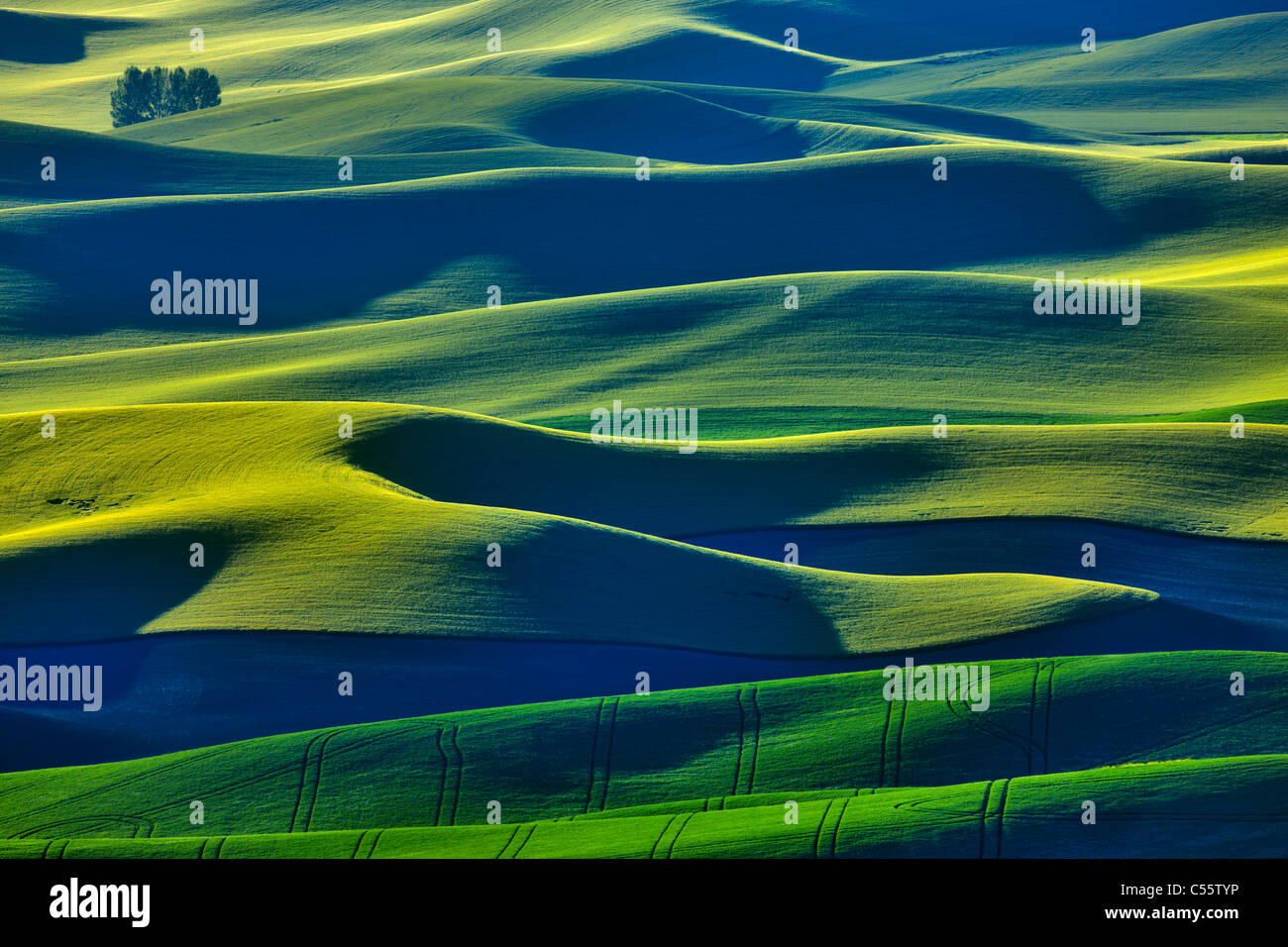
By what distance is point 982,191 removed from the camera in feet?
171

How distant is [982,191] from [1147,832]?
4022 centimetres

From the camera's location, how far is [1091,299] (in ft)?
134

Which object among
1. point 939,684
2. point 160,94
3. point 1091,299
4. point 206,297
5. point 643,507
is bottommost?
point 939,684

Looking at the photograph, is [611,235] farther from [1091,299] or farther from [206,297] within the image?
[1091,299]

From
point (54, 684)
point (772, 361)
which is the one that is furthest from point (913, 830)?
point (772, 361)

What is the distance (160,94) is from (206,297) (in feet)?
164

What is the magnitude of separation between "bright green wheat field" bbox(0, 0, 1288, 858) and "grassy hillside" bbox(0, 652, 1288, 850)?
0.07m

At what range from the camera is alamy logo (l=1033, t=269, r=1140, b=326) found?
40.2 metres

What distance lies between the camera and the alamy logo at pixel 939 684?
62.6 ft

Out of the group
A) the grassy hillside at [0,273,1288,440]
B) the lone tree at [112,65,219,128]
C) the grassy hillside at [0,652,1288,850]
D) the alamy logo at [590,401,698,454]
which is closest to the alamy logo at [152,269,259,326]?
the grassy hillside at [0,273,1288,440]

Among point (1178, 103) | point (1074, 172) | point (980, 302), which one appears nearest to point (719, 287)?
point (980, 302)

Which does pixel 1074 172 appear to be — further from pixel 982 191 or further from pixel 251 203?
pixel 251 203

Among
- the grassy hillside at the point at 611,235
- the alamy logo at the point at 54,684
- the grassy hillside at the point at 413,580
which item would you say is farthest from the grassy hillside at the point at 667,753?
the grassy hillside at the point at 611,235
